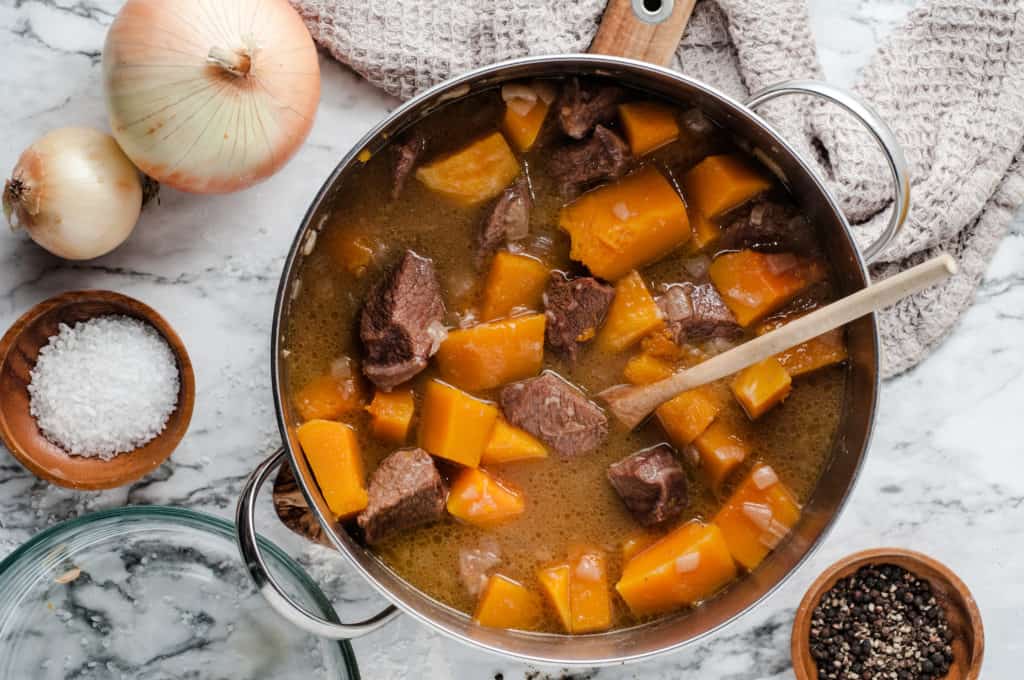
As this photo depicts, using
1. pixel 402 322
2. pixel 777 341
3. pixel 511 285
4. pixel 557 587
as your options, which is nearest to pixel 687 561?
pixel 557 587

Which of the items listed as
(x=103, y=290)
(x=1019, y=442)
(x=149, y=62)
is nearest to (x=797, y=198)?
(x=1019, y=442)

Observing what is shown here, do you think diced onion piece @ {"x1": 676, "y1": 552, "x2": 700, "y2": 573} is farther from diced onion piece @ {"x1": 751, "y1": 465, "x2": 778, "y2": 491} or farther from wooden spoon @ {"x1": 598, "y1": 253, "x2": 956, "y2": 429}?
wooden spoon @ {"x1": 598, "y1": 253, "x2": 956, "y2": 429}

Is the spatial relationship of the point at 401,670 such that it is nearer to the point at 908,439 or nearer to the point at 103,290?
the point at 103,290

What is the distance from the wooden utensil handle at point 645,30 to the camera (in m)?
2.41

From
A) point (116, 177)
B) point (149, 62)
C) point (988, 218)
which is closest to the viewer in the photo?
point (149, 62)

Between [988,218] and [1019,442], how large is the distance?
645 mm

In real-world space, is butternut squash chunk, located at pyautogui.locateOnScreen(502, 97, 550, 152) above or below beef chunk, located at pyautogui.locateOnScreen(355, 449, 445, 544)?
above

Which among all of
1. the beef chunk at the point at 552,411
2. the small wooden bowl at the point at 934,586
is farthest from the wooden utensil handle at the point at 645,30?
the small wooden bowl at the point at 934,586

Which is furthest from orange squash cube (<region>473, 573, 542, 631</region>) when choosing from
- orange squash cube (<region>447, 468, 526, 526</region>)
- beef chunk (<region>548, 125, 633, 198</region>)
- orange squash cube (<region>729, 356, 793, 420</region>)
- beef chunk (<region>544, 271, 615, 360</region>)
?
beef chunk (<region>548, 125, 633, 198</region>)

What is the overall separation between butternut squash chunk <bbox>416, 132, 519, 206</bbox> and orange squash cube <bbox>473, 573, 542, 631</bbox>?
3.15 ft

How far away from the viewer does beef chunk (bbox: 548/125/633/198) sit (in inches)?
93.3

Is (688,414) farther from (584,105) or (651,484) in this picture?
(584,105)

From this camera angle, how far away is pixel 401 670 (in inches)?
107

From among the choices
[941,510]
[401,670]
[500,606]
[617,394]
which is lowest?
[401,670]
